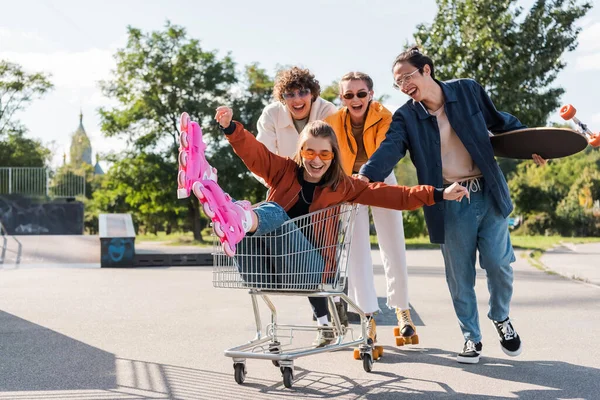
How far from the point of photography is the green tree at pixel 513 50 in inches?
1001

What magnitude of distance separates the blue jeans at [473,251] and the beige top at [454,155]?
0.12m

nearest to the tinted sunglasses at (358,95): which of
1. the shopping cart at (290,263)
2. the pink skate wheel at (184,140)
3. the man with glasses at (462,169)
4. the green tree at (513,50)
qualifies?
the man with glasses at (462,169)

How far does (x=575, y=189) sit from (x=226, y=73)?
21761 millimetres

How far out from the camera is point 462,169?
553cm

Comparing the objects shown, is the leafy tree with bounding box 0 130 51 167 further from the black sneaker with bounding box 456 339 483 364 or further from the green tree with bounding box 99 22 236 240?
the black sneaker with bounding box 456 339 483 364

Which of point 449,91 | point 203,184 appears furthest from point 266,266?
point 449,91

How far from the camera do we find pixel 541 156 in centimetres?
546

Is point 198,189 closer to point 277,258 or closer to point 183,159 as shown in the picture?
point 183,159

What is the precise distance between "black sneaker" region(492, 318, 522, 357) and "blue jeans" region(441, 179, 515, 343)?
6cm

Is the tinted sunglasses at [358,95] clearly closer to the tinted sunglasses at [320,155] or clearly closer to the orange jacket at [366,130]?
the orange jacket at [366,130]

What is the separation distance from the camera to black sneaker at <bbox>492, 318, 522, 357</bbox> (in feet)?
17.9

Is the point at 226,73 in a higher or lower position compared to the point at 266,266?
higher

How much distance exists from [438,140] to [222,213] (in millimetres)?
1925

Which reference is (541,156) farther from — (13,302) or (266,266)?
(13,302)
